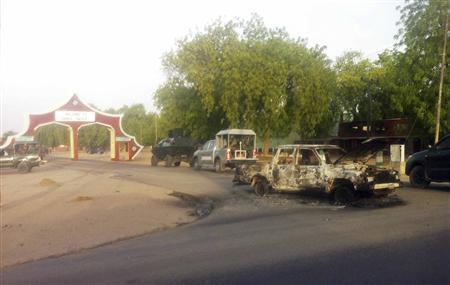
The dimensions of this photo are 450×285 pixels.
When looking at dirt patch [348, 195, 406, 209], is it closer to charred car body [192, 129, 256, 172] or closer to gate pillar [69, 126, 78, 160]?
charred car body [192, 129, 256, 172]

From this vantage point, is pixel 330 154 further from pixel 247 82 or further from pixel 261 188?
pixel 247 82

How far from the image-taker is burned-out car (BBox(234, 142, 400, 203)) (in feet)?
39.6

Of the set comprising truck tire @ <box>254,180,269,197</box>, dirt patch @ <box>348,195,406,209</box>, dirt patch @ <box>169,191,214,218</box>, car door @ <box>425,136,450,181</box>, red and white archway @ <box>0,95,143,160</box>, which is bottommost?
dirt patch @ <box>169,191,214,218</box>

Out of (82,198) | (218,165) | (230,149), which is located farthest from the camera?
(218,165)

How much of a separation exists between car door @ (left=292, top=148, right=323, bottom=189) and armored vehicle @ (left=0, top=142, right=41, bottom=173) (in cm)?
2232

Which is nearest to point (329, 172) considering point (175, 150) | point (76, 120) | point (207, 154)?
point (207, 154)

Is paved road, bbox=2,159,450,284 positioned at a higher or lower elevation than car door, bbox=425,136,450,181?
lower

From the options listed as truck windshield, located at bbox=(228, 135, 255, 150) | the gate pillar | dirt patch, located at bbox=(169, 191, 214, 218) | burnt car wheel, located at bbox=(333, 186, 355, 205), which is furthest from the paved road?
the gate pillar

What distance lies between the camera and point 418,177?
15680mm

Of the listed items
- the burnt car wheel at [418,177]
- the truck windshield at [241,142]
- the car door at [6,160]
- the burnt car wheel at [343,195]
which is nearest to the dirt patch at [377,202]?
the burnt car wheel at [343,195]

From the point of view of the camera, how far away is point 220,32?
3812cm

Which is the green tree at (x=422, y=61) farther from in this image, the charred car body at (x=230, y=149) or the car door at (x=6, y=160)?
the car door at (x=6, y=160)

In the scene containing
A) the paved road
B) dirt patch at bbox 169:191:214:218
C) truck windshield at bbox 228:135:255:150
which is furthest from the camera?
truck windshield at bbox 228:135:255:150

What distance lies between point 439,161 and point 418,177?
1.25 m
